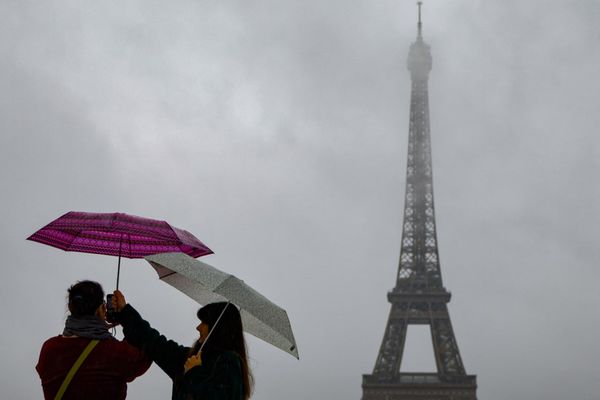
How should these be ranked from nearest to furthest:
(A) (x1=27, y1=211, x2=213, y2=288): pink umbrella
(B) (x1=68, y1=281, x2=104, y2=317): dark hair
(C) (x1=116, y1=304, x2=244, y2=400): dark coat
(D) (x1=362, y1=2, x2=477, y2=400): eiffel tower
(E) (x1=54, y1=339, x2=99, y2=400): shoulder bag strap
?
(C) (x1=116, y1=304, x2=244, y2=400): dark coat → (E) (x1=54, y1=339, x2=99, y2=400): shoulder bag strap → (B) (x1=68, y1=281, x2=104, y2=317): dark hair → (A) (x1=27, y1=211, x2=213, y2=288): pink umbrella → (D) (x1=362, y1=2, x2=477, y2=400): eiffel tower

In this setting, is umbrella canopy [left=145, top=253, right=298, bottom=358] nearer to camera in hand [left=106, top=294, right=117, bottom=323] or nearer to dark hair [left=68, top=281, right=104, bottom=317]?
camera in hand [left=106, top=294, right=117, bottom=323]

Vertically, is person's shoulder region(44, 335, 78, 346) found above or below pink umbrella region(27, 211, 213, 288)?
below

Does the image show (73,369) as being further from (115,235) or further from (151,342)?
(115,235)

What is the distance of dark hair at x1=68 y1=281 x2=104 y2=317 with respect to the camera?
438cm

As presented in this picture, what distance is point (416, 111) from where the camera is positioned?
75.3 meters

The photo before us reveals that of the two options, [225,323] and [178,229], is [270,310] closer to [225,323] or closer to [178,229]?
[225,323]

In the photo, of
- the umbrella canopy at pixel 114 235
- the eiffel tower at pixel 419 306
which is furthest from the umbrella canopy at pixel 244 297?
the eiffel tower at pixel 419 306

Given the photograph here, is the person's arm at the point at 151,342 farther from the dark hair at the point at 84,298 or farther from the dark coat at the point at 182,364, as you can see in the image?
the dark hair at the point at 84,298

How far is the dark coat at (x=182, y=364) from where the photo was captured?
404cm

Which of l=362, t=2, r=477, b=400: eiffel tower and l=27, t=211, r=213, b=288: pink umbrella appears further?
l=362, t=2, r=477, b=400: eiffel tower

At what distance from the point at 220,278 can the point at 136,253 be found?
191 cm

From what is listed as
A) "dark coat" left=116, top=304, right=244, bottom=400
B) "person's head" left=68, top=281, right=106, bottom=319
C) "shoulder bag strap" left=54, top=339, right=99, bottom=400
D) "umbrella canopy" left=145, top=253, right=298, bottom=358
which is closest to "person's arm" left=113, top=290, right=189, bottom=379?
"dark coat" left=116, top=304, right=244, bottom=400

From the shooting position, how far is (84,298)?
14.4ft

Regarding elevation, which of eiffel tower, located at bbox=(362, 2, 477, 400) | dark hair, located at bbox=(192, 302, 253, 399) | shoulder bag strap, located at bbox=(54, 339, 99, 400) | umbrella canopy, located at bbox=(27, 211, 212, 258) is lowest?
shoulder bag strap, located at bbox=(54, 339, 99, 400)
